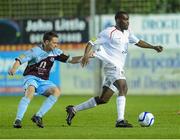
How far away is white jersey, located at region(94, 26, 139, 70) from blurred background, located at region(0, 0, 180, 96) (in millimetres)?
16963

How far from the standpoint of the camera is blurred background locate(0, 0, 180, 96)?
110 feet

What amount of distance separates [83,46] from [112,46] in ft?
59.2

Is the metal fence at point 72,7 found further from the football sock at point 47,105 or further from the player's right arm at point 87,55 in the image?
the football sock at point 47,105

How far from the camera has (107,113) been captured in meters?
21.1

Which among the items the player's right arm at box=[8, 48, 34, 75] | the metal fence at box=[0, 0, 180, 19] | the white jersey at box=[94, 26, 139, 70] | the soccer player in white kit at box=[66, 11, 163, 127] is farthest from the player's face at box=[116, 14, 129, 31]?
the metal fence at box=[0, 0, 180, 19]

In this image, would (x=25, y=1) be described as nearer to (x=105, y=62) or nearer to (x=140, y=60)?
(x=140, y=60)

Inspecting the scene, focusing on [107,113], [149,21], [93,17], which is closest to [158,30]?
[149,21]

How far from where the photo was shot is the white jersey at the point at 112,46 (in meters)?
16.1

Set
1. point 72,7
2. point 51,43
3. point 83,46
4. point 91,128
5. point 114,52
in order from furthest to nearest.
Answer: point 72,7 < point 83,46 < point 114,52 < point 51,43 < point 91,128

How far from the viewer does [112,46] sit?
1616 cm

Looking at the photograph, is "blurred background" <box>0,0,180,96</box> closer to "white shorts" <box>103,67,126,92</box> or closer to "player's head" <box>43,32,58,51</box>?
"white shorts" <box>103,67,126,92</box>

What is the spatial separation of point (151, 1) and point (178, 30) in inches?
127

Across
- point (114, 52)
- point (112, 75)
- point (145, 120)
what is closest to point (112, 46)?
point (114, 52)

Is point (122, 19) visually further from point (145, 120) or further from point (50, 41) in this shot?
point (145, 120)
